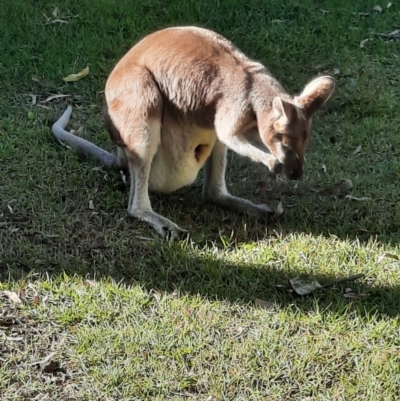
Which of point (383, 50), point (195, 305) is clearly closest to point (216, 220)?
point (195, 305)

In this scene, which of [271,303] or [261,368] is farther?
[271,303]

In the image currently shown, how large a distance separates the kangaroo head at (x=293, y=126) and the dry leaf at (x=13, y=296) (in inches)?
57.4

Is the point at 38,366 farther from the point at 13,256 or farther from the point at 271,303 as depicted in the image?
the point at 271,303

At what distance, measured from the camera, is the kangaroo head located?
3.73 metres

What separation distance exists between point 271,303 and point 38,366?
1.13 m

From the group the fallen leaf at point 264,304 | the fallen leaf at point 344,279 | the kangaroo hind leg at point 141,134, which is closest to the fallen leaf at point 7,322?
the kangaroo hind leg at point 141,134

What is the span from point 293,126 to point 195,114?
0.60m

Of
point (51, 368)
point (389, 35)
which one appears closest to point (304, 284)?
point (51, 368)

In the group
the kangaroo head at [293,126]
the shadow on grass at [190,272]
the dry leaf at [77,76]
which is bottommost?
the shadow on grass at [190,272]

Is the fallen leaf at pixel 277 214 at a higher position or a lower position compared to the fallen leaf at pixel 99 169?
higher

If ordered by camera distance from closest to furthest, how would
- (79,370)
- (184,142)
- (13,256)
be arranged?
(79,370) < (13,256) < (184,142)

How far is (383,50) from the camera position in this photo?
6172 millimetres

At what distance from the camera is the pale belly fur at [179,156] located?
13.8ft

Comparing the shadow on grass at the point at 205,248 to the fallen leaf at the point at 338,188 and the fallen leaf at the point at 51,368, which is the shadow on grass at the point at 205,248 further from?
the fallen leaf at the point at 51,368
